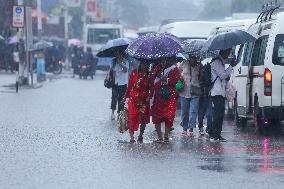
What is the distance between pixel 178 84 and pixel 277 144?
8.08ft

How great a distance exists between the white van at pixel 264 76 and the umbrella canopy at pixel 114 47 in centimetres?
281

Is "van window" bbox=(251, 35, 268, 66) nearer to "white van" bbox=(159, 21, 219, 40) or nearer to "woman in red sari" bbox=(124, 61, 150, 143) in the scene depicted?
"woman in red sari" bbox=(124, 61, 150, 143)

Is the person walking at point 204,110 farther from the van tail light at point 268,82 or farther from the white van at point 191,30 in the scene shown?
the white van at point 191,30

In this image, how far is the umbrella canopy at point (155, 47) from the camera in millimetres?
17000

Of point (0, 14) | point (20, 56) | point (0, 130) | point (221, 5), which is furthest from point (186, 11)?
point (0, 130)

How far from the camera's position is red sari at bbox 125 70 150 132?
56.0 ft

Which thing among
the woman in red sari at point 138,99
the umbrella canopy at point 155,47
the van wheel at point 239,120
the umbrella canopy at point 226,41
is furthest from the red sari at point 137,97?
the van wheel at point 239,120

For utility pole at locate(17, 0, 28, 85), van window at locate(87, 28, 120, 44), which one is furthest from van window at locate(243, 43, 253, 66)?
van window at locate(87, 28, 120, 44)

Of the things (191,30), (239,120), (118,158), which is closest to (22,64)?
(191,30)

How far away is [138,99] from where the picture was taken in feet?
56.0

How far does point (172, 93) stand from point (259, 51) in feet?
8.35

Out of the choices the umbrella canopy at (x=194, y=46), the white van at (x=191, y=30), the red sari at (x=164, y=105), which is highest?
the white van at (x=191, y=30)

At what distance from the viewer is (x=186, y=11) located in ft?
473

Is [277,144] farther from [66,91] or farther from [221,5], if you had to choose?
[221,5]
